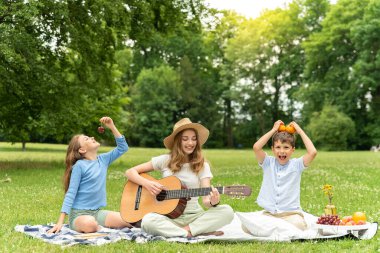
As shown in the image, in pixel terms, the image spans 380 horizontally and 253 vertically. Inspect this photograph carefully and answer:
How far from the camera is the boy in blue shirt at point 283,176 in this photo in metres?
7.50

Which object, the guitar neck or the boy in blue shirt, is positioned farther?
the boy in blue shirt

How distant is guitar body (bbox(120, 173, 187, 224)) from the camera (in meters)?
7.23

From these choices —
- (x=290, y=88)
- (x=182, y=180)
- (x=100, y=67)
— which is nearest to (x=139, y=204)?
(x=182, y=180)

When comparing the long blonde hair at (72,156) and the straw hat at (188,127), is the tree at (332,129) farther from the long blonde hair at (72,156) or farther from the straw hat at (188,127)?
the long blonde hair at (72,156)

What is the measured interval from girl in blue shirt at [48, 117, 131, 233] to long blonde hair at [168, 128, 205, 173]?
855 millimetres

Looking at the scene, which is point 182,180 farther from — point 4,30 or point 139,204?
point 4,30

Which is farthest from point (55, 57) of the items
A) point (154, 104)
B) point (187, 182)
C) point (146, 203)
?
point (154, 104)

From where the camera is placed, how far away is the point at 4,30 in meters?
16.7

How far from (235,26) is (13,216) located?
194ft

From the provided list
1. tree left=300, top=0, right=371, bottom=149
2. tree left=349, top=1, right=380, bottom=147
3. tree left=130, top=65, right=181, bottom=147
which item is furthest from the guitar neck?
tree left=130, top=65, right=181, bottom=147

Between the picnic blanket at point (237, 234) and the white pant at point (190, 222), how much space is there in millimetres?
115

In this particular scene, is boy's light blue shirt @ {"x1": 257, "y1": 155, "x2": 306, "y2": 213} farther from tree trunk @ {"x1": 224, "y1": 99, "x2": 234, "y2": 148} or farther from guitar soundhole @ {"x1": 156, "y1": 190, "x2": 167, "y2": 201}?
tree trunk @ {"x1": 224, "y1": 99, "x2": 234, "y2": 148}

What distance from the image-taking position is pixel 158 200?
7.42 m

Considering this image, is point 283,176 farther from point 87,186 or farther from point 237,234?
point 87,186
